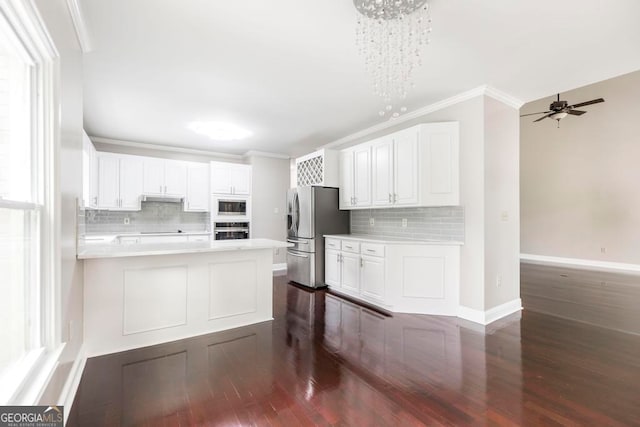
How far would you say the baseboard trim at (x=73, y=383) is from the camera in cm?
174

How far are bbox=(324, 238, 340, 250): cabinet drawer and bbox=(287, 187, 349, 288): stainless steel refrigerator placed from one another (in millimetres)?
85

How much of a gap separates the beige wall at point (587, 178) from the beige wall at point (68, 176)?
7.73 meters

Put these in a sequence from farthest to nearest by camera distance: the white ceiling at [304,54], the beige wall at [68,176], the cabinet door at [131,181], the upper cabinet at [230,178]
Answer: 1. the upper cabinet at [230,178]
2. the cabinet door at [131,181]
3. the white ceiling at [304,54]
4. the beige wall at [68,176]

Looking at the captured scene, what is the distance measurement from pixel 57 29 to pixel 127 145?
4.35 metres

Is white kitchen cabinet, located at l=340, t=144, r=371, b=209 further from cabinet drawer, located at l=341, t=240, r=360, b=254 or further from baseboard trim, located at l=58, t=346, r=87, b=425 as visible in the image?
baseboard trim, located at l=58, t=346, r=87, b=425

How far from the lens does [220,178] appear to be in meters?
5.75

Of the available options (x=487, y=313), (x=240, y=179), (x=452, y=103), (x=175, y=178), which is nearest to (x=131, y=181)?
(x=175, y=178)

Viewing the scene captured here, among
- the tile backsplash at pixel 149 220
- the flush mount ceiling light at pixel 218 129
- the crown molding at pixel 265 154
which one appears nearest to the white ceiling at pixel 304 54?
the flush mount ceiling light at pixel 218 129

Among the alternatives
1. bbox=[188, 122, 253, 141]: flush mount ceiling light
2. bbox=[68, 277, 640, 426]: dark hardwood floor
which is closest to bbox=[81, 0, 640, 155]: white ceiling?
bbox=[188, 122, 253, 141]: flush mount ceiling light

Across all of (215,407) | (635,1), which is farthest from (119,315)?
(635,1)

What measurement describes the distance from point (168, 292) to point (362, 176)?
296cm

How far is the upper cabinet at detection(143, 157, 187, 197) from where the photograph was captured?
17.3 ft

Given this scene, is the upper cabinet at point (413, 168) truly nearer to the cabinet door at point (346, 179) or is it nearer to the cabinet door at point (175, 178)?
the cabinet door at point (346, 179)

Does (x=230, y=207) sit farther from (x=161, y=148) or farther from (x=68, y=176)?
(x=68, y=176)
